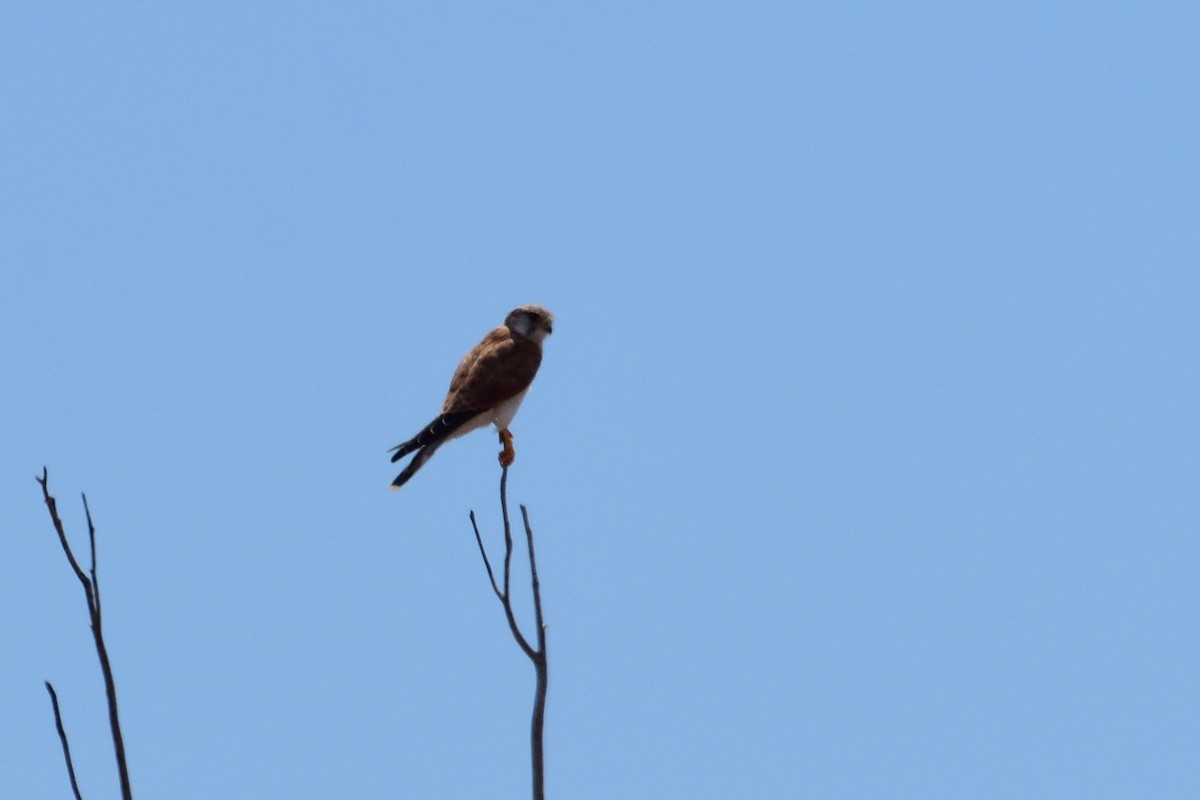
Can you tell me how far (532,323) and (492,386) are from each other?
2.44 feet

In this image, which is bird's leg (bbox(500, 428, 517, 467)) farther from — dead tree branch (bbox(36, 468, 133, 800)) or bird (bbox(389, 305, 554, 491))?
dead tree branch (bbox(36, 468, 133, 800))

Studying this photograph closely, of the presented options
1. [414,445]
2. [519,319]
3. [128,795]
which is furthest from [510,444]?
Answer: [128,795]

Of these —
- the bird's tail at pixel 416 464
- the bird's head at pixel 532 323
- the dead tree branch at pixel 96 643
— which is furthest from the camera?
the bird's head at pixel 532 323

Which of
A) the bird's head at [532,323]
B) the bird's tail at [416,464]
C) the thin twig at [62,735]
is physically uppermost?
the bird's head at [532,323]

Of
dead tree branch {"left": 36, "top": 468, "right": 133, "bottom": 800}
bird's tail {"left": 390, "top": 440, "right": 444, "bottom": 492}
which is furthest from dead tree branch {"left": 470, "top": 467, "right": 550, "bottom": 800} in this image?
bird's tail {"left": 390, "top": 440, "right": 444, "bottom": 492}

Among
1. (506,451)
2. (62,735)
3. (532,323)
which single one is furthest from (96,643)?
(532,323)

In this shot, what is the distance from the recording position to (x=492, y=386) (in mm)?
7020

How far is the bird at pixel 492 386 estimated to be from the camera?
665 cm

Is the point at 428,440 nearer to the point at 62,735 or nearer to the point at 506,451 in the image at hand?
the point at 506,451

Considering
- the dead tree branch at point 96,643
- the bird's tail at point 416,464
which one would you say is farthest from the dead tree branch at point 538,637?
the bird's tail at point 416,464

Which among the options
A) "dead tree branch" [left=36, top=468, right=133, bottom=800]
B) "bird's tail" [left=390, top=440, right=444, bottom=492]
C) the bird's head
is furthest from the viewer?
the bird's head

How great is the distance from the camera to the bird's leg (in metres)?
6.54

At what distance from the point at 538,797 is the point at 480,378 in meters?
4.66

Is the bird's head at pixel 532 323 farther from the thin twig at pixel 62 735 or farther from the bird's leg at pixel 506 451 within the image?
the thin twig at pixel 62 735
